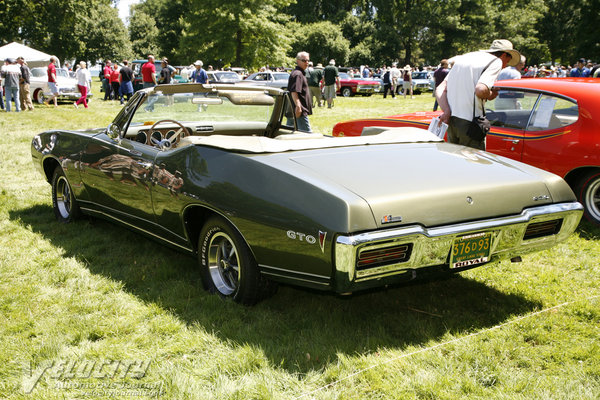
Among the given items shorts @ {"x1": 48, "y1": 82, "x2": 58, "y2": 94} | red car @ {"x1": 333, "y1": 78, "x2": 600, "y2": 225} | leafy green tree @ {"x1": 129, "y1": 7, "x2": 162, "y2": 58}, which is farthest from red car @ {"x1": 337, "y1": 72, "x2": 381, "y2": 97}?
leafy green tree @ {"x1": 129, "y1": 7, "x2": 162, "y2": 58}

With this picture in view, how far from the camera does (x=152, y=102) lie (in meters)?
4.70

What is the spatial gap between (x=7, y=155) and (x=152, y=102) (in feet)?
19.5

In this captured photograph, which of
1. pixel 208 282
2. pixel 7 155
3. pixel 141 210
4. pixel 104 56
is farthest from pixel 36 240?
pixel 104 56

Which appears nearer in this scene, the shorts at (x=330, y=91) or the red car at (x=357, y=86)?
the shorts at (x=330, y=91)

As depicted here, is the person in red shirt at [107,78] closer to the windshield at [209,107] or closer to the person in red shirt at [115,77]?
the person in red shirt at [115,77]

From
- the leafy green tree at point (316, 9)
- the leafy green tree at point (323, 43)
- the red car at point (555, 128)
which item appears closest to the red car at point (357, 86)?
the red car at point (555, 128)

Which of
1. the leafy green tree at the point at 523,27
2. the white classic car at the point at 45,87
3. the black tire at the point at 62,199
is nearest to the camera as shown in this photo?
the black tire at the point at 62,199

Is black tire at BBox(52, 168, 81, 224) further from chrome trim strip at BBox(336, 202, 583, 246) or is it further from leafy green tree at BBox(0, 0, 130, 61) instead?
leafy green tree at BBox(0, 0, 130, 61)

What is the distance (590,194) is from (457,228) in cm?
299

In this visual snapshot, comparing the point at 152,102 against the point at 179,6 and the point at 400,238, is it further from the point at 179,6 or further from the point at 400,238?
the point at 179,6

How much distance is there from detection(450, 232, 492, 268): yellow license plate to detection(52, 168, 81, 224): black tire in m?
3.72

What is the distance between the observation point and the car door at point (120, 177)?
4.09 meters

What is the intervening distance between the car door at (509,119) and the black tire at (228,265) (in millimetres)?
3373

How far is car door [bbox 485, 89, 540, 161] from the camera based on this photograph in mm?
5699
